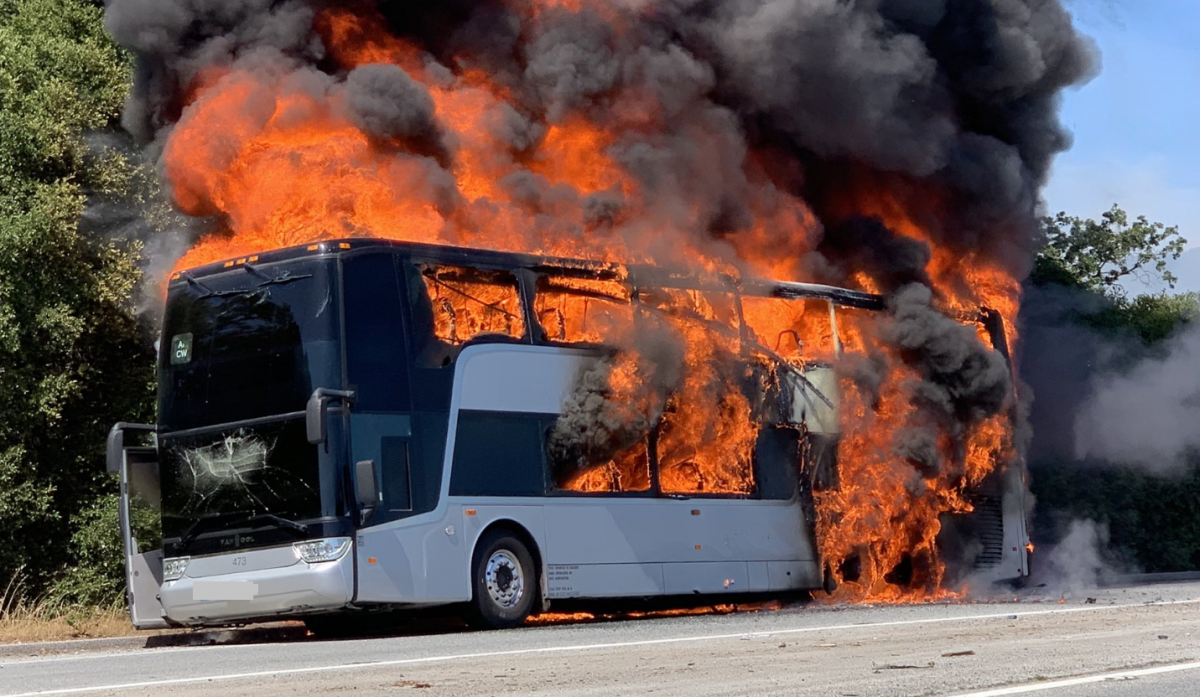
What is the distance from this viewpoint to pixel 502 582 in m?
16.1

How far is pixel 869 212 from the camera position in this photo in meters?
24.0

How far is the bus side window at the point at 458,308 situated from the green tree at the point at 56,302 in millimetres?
7910

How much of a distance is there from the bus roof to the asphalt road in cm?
367

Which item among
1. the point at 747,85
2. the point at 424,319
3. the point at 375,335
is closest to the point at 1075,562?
the point at 747,85

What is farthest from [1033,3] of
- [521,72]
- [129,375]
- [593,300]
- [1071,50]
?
[129,375]

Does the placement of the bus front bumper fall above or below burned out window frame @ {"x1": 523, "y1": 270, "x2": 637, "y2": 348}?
below

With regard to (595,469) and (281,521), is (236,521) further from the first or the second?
(595,469)

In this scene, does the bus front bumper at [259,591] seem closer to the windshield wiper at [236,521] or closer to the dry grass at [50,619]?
the windshield wiper at [236,521]

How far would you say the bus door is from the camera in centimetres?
1617

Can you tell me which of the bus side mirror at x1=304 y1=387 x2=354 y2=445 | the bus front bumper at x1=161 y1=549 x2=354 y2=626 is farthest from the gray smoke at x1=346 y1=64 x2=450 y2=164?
the bus front bumper at x1=161 y1=549 x2=354 y2=626

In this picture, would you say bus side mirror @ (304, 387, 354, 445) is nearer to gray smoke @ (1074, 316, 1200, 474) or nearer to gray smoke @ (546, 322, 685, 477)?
gray smoke @ (546, 322, 685, 477)

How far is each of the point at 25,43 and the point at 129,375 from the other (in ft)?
16.5

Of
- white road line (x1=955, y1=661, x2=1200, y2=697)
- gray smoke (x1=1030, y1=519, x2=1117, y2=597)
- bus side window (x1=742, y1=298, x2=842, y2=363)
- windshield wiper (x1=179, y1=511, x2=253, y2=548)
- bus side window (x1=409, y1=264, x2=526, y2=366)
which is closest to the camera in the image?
white road line (x1=955, y1=661, x2=1200, y2=697)

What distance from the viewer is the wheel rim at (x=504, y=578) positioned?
631 inches
